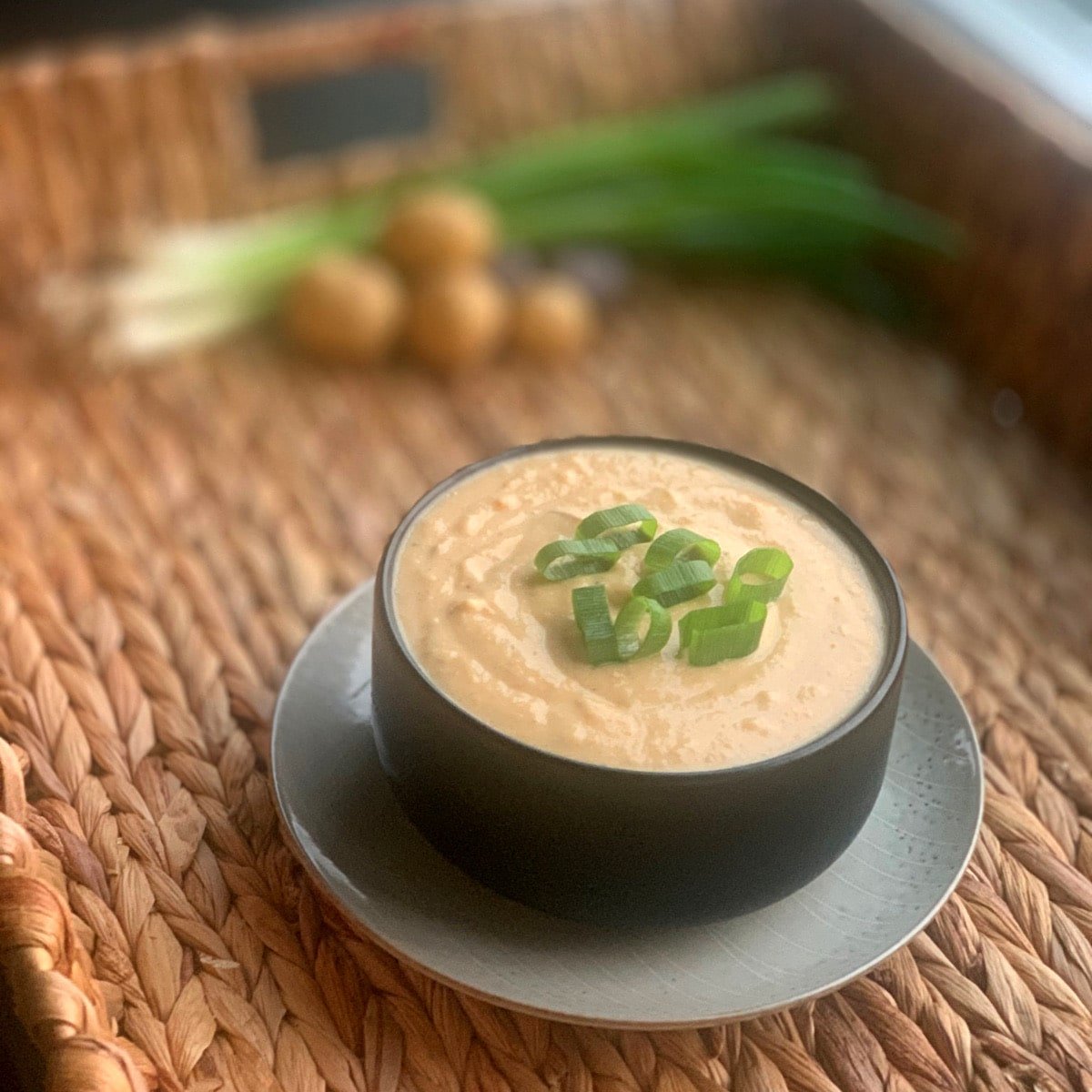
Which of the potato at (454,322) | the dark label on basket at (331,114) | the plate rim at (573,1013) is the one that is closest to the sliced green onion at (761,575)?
the plate rim at (573,1013)

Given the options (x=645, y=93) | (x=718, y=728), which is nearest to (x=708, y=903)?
(x=718, y=728)

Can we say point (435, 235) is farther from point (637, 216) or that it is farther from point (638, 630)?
point (638, 630)

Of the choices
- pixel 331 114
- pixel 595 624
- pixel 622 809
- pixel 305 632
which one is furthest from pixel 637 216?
pixel 622 809

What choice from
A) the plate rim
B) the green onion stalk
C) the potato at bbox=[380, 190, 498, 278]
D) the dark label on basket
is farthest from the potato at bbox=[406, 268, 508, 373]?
the plate rim

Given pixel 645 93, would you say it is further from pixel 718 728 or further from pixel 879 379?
pixel 718 728

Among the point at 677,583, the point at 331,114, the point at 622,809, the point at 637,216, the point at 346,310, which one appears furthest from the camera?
the point at 331,114
